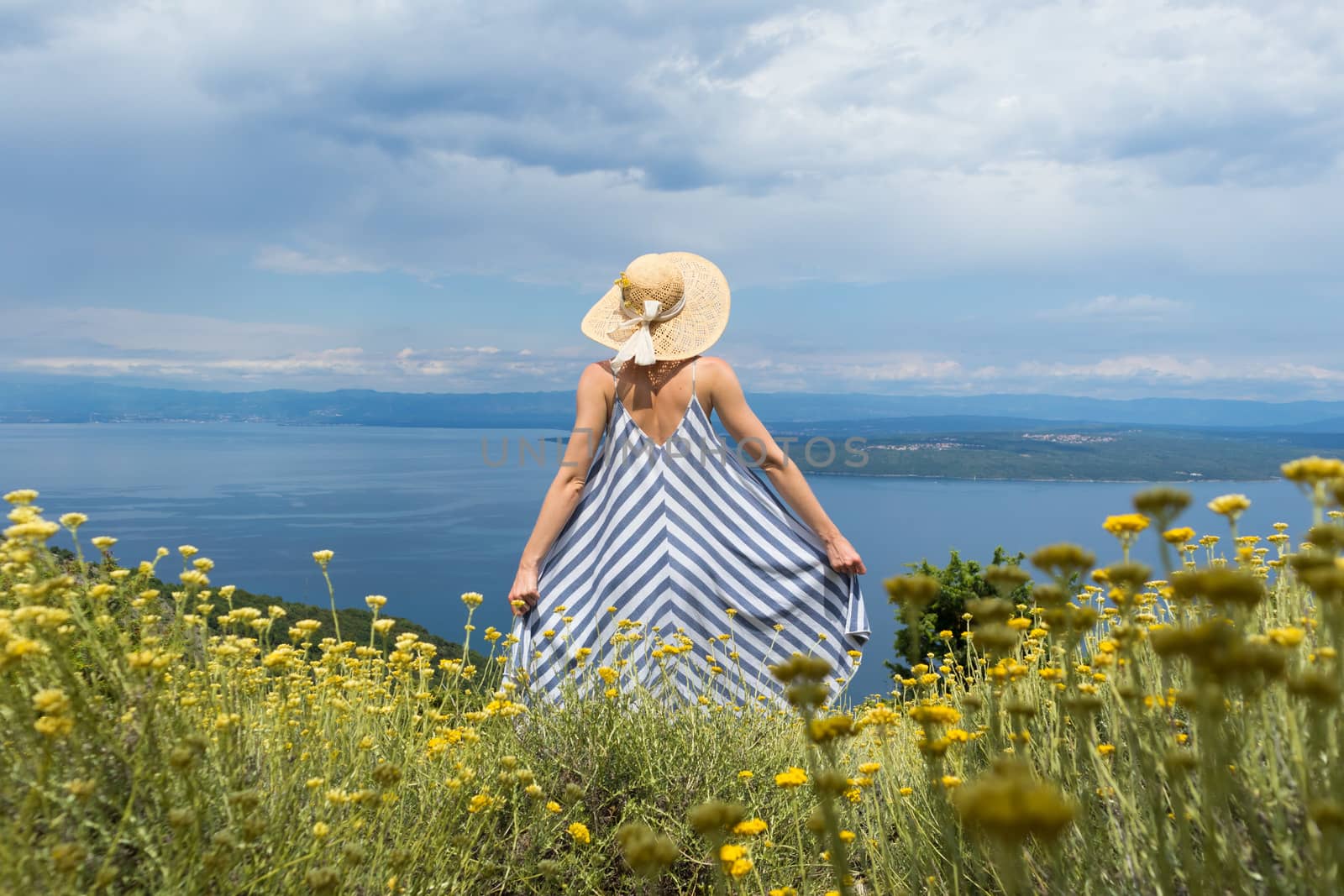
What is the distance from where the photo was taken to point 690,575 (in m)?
3.99

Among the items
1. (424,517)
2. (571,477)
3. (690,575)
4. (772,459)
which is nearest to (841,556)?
(772,459)

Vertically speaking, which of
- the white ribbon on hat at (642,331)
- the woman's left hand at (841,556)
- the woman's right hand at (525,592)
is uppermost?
the white ribbon on hat at (642,331)

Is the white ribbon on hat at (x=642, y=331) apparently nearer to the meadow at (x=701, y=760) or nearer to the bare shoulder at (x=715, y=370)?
the bare shoulder at (x=715, y=370)

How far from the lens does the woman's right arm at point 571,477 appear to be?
412cm

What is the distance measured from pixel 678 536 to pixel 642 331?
115 centimetres

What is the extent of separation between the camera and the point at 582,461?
167 inches

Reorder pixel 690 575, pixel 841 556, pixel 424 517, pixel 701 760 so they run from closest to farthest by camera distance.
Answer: pixel 701 760
pixel 690 575
pixel 841 556
pixel 424 517

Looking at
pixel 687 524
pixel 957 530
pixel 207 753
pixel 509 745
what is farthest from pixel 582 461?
pixel 957 530

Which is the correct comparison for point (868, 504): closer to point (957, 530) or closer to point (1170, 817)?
point (957, 530)

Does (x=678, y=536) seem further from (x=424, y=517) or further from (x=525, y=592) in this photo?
(x=424, y=517)

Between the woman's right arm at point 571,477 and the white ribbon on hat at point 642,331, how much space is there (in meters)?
0.17

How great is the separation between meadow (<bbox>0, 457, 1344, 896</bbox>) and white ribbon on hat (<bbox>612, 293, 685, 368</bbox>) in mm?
1760

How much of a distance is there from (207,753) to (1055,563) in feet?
6.30

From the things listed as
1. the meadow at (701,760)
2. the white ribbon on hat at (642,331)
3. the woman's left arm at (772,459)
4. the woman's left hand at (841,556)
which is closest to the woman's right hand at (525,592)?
the meadow at (701,760)
